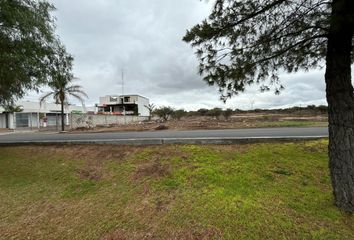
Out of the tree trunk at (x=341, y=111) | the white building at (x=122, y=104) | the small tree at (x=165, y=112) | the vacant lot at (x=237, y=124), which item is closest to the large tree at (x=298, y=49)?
the tree trunk at (x=341, y=111)

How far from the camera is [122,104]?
65750 mm

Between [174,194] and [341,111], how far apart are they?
3.55 m

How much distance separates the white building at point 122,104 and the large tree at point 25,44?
56.4m

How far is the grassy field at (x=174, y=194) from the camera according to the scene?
4.21 m

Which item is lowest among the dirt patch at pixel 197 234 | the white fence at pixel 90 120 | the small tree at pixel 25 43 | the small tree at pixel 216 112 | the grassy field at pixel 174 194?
the dirt patch at pixel 197 234

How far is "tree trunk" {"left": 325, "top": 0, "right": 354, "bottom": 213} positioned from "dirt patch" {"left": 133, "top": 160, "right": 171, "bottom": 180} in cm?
369

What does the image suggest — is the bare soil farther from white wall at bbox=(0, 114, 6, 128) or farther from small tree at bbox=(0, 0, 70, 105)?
white wall at bbox=(0, 114, 6, 128)

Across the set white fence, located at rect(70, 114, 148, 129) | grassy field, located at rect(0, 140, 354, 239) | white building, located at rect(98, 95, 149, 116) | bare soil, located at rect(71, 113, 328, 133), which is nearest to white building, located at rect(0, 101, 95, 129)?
white fence, located at rect(70, 114, 148, 129)

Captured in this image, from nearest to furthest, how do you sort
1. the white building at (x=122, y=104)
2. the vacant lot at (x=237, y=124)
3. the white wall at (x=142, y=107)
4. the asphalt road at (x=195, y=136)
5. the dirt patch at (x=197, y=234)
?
the dirt patch at (x=197, y=234)
the asphalt road at (x=195, y=136)
the vacant lot at (x=237, y=124)
the white building at (x=122, y=104)
the white wall at (x=142, y=107)

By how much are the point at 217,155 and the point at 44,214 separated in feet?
14.6

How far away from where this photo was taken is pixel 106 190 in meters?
5.84

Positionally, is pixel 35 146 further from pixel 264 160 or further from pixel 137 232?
pixel 264 160

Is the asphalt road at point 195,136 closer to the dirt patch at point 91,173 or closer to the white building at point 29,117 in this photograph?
the dirt patch at point 91,173

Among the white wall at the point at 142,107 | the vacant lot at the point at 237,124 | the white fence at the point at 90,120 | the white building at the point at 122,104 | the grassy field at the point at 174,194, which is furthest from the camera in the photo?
the white wall at the point at 142,107
